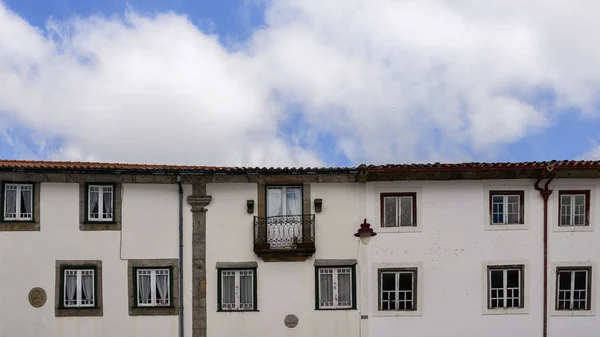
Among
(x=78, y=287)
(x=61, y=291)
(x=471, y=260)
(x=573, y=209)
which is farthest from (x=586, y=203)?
(x=61, y=291)

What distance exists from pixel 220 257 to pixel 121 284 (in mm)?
3115

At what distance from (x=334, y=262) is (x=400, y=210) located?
262 cm

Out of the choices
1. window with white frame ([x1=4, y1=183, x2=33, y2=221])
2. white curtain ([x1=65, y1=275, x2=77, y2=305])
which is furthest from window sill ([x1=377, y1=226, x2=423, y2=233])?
window with white frame ([x1=4, y1=183, x2=33, y2=221])

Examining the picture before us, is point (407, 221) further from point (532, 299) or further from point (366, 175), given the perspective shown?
point (532, 299)

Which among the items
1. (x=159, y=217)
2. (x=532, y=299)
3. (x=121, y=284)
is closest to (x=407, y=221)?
(x=532, y=299)

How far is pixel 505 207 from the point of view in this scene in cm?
1546

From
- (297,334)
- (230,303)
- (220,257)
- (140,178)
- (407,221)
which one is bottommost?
(297,334)

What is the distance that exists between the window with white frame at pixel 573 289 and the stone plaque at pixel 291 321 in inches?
318

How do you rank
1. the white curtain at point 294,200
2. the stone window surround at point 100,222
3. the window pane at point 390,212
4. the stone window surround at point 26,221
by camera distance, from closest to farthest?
1. the stone window surround at point 26,221
2. the stone window surround at point 100,222
3. the window pane at point 390,212
4. the white curtain at point 294,200

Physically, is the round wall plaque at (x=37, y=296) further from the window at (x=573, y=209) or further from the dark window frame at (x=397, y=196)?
the window at (x=573, y=209)

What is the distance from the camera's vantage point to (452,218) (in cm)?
1544

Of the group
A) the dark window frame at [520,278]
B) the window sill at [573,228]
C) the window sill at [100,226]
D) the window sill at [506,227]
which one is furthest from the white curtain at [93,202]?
the window sill at [573,228]

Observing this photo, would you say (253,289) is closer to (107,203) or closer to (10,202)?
(107,203)

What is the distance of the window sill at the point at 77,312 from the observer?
15172 millimetres
